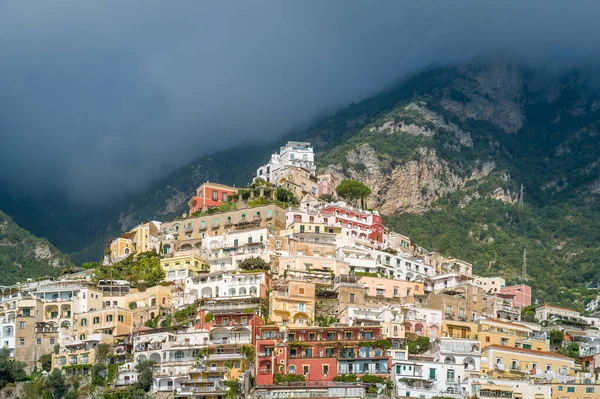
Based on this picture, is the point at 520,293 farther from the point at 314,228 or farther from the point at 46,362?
the point at 46,362

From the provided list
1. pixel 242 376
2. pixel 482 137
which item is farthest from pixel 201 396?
pixel 482 137

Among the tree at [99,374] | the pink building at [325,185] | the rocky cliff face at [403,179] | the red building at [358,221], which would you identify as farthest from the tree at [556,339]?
the rocky cliff face at [403,179]

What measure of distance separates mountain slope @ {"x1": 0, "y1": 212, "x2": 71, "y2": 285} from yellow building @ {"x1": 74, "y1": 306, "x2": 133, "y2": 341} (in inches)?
1073

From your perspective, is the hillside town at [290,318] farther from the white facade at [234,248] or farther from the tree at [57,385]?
the tree at [57,385]

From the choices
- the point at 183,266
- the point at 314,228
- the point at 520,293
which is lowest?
the point at 520,293

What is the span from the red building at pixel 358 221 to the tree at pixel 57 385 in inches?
1303

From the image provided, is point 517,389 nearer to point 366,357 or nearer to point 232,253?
point 366,357

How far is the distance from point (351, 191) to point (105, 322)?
124ft

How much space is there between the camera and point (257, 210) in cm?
10838

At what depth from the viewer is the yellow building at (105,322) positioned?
91938mm

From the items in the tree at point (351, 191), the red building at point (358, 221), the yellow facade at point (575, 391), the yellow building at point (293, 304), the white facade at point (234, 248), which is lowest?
the yellow facade at point (575, 391)

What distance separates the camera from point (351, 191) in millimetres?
121375

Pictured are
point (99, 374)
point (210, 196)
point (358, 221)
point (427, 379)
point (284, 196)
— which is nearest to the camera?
point (427, 379)

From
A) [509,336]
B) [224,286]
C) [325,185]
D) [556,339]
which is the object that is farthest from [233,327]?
[325,185]
